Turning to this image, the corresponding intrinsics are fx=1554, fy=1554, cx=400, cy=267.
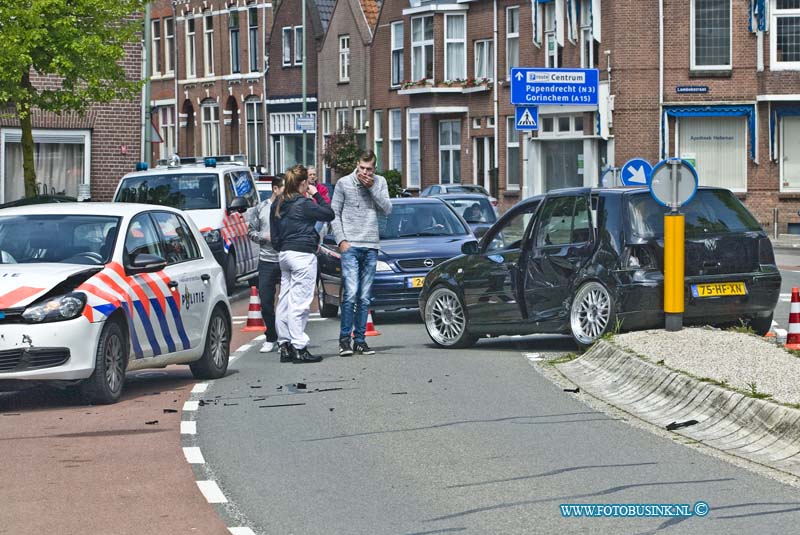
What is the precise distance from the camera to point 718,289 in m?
14.7

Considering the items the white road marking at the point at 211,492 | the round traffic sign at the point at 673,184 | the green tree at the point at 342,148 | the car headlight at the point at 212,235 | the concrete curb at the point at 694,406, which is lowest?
the white road marking at the point at 211,492

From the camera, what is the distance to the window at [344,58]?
64.2 meters

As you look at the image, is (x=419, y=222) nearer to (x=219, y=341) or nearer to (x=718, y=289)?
(x=718, y=289)

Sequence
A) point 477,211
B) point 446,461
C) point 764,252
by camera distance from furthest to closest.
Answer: point 477,211 < point 764,252 < point 446,461

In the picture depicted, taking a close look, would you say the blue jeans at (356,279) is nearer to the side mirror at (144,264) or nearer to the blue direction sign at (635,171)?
the side mirror at (144,264)

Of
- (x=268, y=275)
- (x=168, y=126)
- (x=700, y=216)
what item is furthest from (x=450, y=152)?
(x=700, y=216)

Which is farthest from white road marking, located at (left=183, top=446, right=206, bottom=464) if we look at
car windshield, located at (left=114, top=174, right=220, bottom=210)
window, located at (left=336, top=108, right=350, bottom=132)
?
window, located at (left=336, top=108, right=350, bottom=132)

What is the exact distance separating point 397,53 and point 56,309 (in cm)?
4880

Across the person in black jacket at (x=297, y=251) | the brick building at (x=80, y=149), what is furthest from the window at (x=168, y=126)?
the person in black jacket at (x=297, y=251)

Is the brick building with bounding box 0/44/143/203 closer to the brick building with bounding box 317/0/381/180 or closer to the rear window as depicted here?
the rear window

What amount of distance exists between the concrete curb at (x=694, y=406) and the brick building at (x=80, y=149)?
854 inches

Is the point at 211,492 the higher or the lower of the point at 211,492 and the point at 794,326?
the lower

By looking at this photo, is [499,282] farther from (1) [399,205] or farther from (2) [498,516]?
(2) [498,516]

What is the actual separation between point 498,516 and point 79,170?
28356mm
